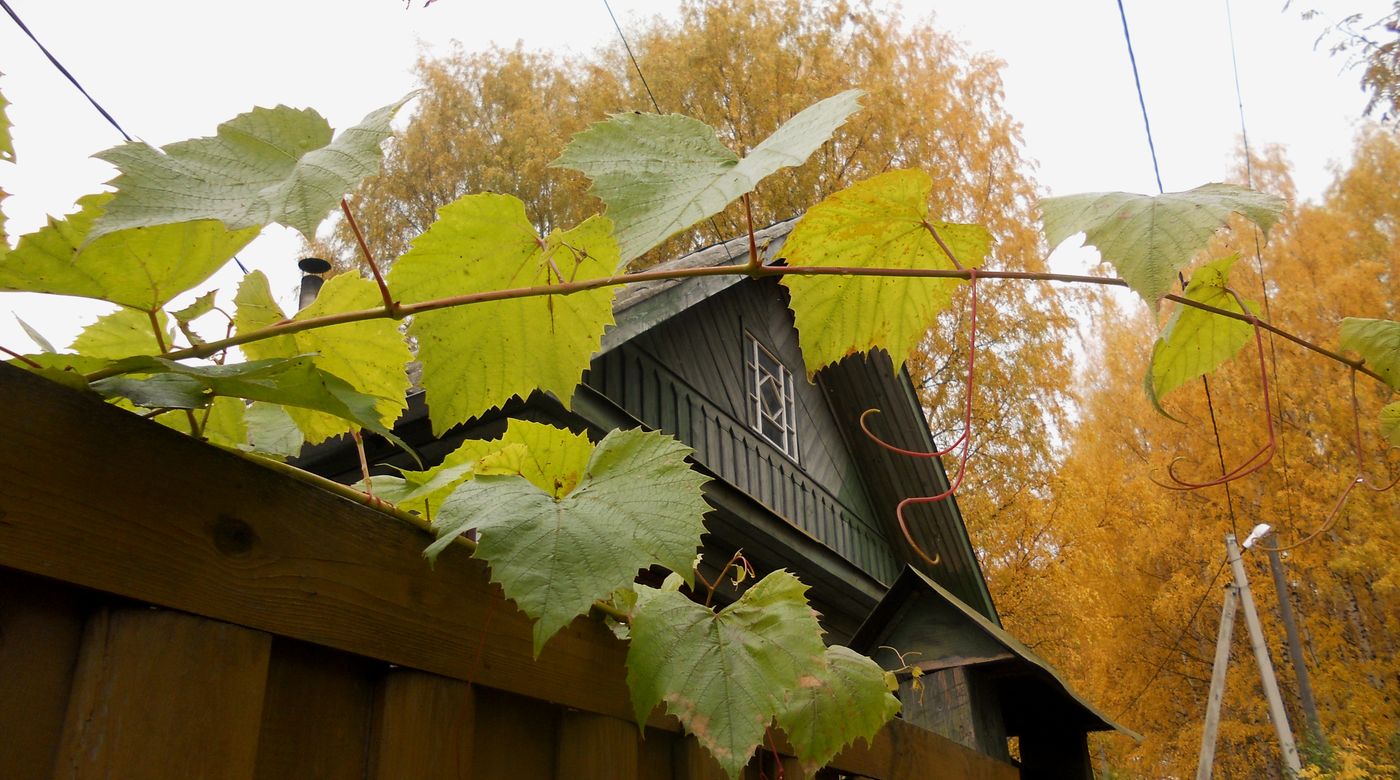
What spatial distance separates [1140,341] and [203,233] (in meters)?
21.1

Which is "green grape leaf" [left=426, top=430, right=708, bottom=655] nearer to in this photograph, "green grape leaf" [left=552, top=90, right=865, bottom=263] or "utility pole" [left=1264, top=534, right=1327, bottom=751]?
"green grape leaf" [left=552, top=90, right=865, bottom=263]

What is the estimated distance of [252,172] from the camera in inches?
18.9

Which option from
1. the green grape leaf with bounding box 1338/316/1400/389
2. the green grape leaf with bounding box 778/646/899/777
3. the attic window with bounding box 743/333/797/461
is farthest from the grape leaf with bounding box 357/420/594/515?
the attic window with bounding box 743/333/797/461

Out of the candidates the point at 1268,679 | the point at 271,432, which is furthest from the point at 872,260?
the point at 1268,679

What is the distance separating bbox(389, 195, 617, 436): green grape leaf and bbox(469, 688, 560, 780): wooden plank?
1.08 ft

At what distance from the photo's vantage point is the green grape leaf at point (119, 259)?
52cm

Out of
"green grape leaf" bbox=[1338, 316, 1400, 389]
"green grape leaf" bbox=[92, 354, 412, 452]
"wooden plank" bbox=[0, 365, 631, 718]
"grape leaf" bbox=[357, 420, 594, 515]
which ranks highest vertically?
"green grape leaf" bbox=[1338, 316, 1400, 389]

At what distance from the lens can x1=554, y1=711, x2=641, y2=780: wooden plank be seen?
0.94 meters

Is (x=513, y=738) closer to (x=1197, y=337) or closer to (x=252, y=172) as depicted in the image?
(x=252, y=172)

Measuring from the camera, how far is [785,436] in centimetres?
695

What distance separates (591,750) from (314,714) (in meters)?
0.34

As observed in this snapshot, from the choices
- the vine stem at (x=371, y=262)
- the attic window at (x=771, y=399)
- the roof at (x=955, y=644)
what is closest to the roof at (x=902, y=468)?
the attic window at (x=771, y=399)

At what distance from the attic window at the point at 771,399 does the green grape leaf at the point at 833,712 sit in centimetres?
517

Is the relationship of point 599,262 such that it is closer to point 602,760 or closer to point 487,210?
point 487,210
